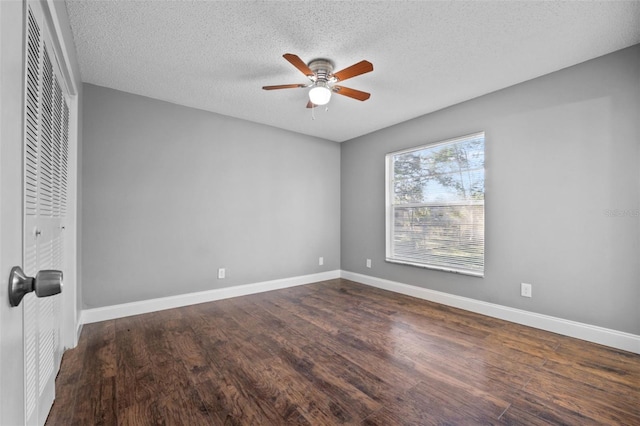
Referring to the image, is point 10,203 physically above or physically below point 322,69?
below

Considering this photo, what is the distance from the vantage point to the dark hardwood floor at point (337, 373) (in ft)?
5.24

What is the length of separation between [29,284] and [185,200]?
313cm

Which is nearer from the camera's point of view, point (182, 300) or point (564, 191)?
point (564, 191)

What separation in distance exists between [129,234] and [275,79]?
2.32 metres

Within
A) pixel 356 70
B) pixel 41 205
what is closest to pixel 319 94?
pixel 356 70

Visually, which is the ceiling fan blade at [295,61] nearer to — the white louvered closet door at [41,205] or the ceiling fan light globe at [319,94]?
the ceiling fan light globe at [319,94]

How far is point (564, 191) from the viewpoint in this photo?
2668 millimetres

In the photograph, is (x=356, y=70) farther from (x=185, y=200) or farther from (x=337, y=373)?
(x=185, y=200)

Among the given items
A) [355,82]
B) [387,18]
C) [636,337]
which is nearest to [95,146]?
[355,82]

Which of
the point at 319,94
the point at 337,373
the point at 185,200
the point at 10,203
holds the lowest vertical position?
the point at 337,373

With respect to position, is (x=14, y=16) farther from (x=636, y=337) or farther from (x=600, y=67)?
(x=636, y=337)

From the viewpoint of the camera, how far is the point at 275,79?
2871mm

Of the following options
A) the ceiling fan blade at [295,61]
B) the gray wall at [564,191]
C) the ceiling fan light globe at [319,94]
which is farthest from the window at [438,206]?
the ceiling fan blade at [295,61]

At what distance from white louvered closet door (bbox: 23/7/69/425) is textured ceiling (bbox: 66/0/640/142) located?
0.71 m
